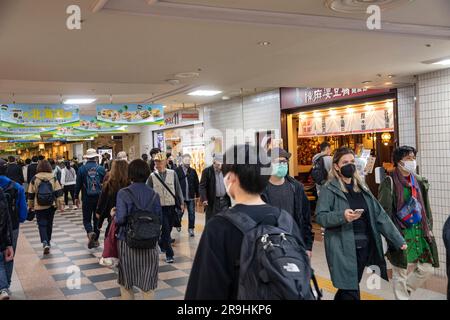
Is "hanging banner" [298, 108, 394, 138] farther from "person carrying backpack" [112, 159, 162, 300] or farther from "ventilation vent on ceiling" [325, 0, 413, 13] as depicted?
"person carrying backpack" [112, 159, 162, 300]

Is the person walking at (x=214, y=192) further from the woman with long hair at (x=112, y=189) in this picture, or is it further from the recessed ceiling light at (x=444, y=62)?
the recessed ceiling light at (x=444, y=62)

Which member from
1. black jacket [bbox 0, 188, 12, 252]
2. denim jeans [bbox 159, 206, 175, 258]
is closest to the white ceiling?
black jacket [bbox 0, 188, 12, 252]

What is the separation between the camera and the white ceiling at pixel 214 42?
12.7ft

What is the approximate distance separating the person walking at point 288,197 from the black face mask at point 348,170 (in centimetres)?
55

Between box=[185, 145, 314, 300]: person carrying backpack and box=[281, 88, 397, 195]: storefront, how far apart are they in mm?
A: 6509

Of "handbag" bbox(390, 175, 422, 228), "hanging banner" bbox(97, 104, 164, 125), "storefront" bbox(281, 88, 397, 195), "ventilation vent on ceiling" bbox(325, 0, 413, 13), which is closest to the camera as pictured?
"ventilation vent on ceiling" bbox(325, 0, 413, 13)

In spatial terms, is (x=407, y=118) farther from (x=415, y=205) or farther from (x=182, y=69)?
(x=182, y=69)

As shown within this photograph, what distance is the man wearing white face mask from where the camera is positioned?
479 cm

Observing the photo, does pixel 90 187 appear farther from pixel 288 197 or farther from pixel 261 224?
pixel 261 224

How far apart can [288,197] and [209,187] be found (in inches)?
113

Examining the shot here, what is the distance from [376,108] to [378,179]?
3387 mm

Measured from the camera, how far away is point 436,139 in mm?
6875

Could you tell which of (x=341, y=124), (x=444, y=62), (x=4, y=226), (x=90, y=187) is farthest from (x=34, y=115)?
(x=444, y=62)

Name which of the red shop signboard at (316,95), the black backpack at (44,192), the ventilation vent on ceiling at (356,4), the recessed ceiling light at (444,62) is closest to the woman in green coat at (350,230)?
the ventilation vent on ceiling at (356,4)
